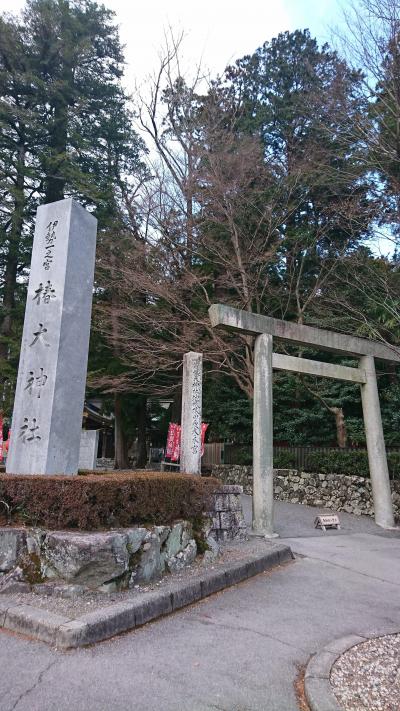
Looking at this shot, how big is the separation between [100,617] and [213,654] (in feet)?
3.08

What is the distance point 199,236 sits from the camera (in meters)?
15.7

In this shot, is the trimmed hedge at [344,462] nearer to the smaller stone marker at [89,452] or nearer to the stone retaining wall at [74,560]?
the smaller stone marker at [89,452]

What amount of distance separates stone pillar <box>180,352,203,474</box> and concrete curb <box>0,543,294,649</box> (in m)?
3.47

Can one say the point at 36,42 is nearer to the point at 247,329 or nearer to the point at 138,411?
the point at 138,411

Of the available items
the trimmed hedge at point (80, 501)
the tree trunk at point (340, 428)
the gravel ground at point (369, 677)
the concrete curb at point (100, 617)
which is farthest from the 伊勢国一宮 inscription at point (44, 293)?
the tree trunk at point (340, 428)

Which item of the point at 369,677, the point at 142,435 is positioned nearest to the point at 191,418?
the point at 369,677

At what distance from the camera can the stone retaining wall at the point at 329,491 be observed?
13.6 meters

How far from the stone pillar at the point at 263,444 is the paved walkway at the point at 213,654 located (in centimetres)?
255

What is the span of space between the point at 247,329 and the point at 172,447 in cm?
935

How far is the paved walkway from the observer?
120 inches

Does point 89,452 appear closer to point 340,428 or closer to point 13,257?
point 340,428

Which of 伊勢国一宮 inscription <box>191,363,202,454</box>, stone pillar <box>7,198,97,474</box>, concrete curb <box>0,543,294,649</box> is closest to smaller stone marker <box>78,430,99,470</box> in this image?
伊勢国一宮 inscription <box>191,363,202,454</box>

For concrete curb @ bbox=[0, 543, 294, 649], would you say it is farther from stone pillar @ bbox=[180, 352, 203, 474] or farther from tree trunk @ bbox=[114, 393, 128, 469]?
tree trunk @ bbox=[114, 393, 128, 469]

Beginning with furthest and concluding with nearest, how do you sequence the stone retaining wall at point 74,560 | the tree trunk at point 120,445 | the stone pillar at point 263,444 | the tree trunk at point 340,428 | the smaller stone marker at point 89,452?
the tree trunk at point 120,445 → the tree trunk at point 340,428 → the smaller stone marker at point 89,452 → the stone pillar at point 263,444 → the stone retaining wall at point 74,560
